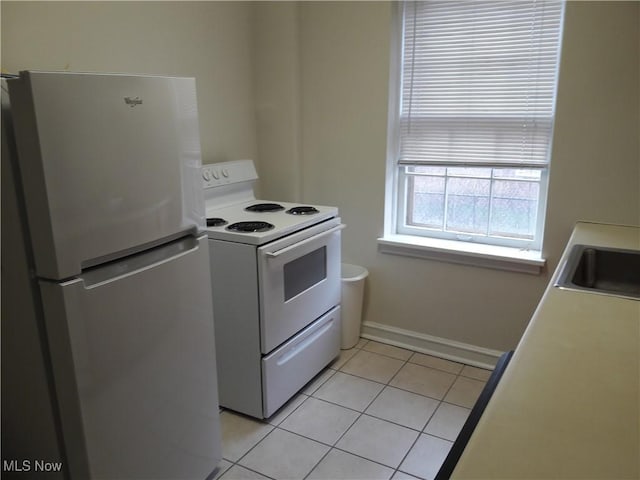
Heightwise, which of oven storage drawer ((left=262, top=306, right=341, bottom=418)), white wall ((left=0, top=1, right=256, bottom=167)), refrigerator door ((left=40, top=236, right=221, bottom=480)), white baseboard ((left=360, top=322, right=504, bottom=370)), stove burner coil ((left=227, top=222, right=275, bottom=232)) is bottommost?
white baseboard ((left=360, top=322, right=504, bottom=370))

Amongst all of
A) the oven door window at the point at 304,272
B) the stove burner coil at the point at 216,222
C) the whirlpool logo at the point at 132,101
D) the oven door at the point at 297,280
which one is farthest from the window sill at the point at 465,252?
the whirlpool logo at the point at 132,101

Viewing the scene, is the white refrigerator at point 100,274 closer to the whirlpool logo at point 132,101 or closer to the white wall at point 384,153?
the whirlpool logo at point 132,101

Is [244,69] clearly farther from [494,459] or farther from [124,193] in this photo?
[494,459]

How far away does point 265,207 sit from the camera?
279cm

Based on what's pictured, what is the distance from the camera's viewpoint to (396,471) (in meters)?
2.09

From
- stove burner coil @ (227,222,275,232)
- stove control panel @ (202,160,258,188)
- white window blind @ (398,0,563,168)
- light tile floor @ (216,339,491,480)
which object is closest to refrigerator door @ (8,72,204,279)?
stove burner coil @ (227,222,275,232)

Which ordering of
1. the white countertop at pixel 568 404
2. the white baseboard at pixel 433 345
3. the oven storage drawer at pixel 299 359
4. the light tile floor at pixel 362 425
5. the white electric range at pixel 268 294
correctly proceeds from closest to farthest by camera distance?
the white countertop at pixel 568 404
the light tile floor at pixel 362 425
the white electric range at pixel 268 294
the oven storage drawer at pixel 299 359
the white baseboard at pixel 433 345

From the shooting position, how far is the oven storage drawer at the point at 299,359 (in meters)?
2.36

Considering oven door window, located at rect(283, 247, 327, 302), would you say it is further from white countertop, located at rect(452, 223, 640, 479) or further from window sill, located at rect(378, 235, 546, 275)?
white countertop, located at rect(452, 223, 640, 479)

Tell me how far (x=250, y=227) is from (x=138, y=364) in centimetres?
87

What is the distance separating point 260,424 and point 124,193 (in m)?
1.40

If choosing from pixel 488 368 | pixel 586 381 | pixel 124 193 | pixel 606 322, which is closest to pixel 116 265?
pixel 124 193

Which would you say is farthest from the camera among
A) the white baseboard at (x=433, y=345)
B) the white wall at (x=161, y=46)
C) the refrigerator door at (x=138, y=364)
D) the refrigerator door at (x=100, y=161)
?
the white baseboard at (x=433, y=345)

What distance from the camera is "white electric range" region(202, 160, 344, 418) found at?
2244 mm
